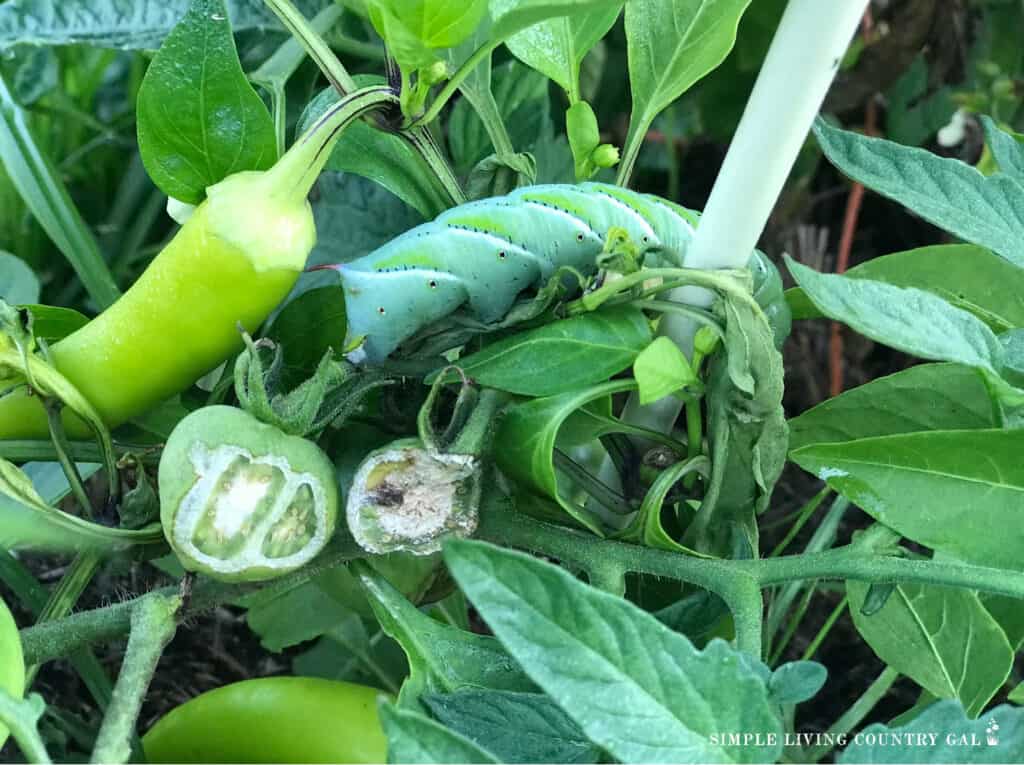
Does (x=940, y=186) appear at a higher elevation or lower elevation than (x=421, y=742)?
higher

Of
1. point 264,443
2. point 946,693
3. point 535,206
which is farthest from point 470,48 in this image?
point 946,693

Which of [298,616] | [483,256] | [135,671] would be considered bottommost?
[298,616]

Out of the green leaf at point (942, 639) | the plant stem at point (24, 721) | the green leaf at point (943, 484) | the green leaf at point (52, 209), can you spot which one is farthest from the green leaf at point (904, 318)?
the green leaf at point (52, 209)

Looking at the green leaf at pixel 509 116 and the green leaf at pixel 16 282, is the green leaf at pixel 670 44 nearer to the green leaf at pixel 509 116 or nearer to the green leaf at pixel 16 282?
the green leaf at pixel 509 116

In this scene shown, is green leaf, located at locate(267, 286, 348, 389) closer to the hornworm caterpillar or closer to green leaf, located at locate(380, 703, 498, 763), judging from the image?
the hornworm caterpillar

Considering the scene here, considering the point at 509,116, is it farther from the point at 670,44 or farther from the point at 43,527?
the point at 43,527

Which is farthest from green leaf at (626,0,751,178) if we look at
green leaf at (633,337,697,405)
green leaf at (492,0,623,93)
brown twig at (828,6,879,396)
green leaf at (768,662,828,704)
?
brown twig at (828,6,879,396)

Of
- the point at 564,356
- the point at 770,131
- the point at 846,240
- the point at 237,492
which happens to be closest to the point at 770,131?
the point at 770,131
